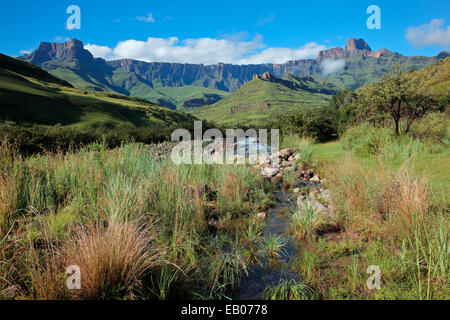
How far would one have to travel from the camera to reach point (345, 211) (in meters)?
4.51

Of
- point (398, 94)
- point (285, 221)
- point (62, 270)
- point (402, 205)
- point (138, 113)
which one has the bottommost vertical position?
point (285, 221)

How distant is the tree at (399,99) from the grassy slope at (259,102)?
99.2 metres

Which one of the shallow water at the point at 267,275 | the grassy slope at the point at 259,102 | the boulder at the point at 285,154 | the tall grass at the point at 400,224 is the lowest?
the shallow water at the point at 267,275

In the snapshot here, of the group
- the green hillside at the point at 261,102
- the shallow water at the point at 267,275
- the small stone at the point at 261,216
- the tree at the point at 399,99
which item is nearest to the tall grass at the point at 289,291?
the shallow water at the point at 267,275

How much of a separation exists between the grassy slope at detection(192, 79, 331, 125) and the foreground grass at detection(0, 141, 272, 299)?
105 metres

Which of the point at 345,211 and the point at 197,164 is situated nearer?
the point at 345,211

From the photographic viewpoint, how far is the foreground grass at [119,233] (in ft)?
7.60

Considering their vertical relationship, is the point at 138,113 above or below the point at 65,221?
above

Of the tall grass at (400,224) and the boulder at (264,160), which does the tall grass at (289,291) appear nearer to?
the tall grass at (400,224)
